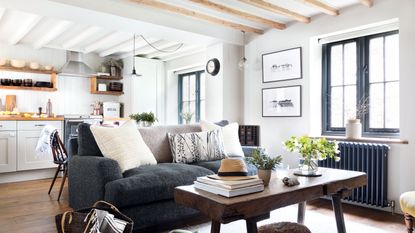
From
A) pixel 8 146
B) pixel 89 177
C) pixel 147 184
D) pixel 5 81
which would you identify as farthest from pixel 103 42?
pixel 147 184

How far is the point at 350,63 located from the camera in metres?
3.80

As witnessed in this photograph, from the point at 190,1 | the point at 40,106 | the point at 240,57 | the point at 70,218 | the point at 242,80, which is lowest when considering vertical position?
the point at 70,218

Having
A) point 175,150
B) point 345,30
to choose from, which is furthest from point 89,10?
point 345,30

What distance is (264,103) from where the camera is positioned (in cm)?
449

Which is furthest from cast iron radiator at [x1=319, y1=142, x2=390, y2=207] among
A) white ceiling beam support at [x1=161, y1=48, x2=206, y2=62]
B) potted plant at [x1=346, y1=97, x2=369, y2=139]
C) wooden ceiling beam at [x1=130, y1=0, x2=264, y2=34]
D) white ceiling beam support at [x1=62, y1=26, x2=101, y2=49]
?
white ceiling beam support at [x1=62, y1=26, x2=101, y2=49]

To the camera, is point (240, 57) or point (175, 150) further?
point (240, 57)

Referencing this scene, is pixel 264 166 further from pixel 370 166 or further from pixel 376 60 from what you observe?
pixel 376 60

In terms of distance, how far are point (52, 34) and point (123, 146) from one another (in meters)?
3.31

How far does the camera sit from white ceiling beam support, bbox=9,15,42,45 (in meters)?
4.34

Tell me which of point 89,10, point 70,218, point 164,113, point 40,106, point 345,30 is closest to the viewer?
point 70,218

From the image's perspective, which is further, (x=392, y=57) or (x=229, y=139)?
(x=229, y=139)

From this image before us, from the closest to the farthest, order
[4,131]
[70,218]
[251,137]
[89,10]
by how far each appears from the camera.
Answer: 1. [70,218]
2. [89,10]
3. [251,137]
4. [4,131]

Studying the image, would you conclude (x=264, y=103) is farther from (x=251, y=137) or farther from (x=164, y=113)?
(x=164, y=113)

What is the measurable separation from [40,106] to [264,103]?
4.29m
